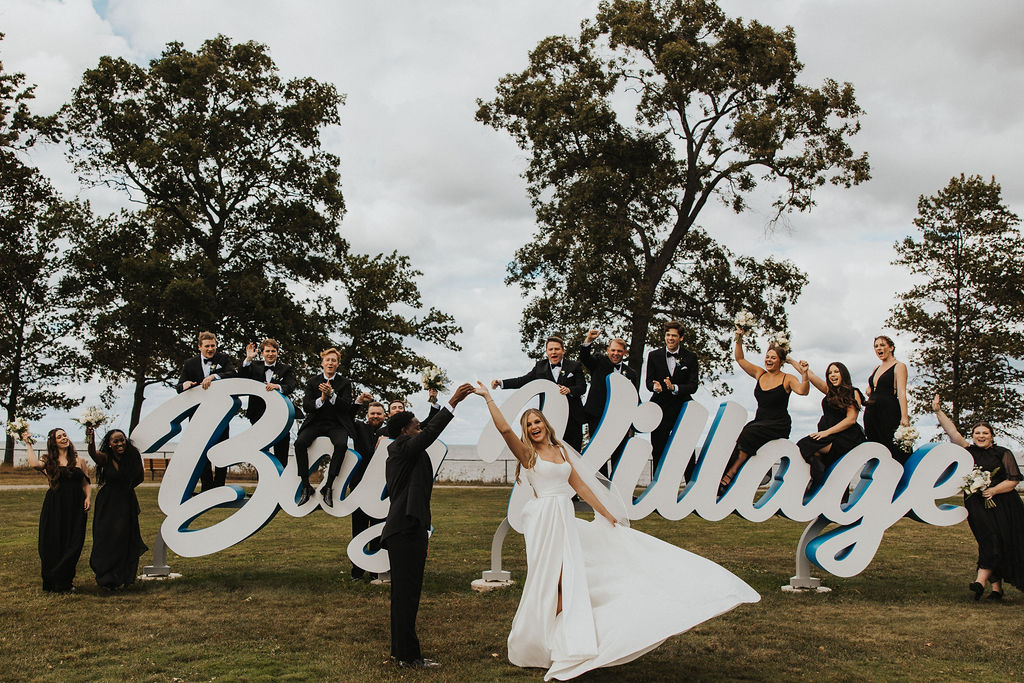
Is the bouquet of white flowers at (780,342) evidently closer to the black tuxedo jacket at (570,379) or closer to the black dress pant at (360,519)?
the black tuxedo jacket at (570,379)

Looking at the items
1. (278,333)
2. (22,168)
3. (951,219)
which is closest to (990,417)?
(951,219)

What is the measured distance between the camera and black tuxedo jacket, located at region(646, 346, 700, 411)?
1277 centimetres

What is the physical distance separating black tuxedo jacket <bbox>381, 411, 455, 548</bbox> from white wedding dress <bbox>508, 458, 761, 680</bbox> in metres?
1.01

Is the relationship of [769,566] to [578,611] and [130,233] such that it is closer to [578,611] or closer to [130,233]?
[578,611]

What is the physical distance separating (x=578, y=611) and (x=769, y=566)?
7.49 meters

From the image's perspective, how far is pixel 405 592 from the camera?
26.5 ft

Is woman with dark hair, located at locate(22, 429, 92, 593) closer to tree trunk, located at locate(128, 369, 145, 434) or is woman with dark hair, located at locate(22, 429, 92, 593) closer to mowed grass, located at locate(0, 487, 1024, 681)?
mowed grass, located at locate(0, 487, 1024, 681)

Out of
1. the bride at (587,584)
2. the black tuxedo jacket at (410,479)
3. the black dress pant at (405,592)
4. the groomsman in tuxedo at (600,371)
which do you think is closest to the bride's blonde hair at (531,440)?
the bride at (587,584)

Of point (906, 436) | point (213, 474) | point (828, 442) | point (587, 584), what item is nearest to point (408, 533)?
point (587, 584)

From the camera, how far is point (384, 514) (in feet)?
37.8

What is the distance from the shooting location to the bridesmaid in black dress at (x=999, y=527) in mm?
11422

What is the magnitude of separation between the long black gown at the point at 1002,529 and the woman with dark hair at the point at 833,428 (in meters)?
1.80

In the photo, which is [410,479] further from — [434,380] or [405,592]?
[434,380]

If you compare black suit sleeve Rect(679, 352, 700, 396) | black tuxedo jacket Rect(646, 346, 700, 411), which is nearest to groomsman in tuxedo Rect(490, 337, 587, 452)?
black tuxedo jacket Rect(646, 346, 700, 411)
